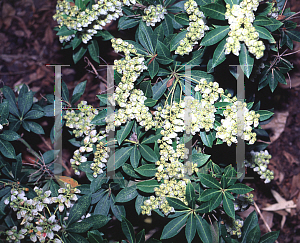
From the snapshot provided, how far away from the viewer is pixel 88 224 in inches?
53.8

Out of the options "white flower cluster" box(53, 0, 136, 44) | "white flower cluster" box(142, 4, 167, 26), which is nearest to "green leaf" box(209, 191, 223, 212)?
"white flower cluster" box(142, 4, 167, 26)

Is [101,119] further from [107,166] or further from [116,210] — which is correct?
[116,210]

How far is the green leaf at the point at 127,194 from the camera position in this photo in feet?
4.56

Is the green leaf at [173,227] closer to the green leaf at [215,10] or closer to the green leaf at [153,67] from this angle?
the green leaf at [153,67]

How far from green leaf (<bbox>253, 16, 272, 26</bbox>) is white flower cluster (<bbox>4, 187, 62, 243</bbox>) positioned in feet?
4.23

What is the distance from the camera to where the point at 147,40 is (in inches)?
57.6

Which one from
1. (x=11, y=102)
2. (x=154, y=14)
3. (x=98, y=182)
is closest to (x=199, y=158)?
(x=98, y=182)

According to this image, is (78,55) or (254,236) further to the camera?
(78,55)

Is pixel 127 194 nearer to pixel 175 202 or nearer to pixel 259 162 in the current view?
pixel 175 202

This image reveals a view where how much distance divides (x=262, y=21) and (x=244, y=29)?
109 mm

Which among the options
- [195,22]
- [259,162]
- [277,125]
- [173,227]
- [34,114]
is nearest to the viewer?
→ [195,22]

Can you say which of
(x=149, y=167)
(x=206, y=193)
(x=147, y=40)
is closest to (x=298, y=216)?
(x=206, y=193)

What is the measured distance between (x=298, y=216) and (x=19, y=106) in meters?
2.41

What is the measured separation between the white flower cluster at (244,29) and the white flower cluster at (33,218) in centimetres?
117
